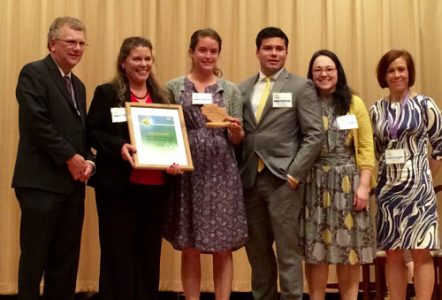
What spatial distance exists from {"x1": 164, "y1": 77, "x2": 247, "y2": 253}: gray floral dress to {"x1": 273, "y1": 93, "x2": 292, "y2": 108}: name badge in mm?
237

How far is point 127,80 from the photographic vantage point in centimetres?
327

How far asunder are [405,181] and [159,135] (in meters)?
1.57

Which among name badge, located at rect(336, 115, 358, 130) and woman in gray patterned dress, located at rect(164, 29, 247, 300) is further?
name badge, located at rect(336, 115, 358, 130)

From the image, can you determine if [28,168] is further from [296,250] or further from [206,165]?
[296,250]

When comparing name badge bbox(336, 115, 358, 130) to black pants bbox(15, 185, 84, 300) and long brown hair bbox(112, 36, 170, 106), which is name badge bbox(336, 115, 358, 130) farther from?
black pants bbox(15, 185, 84, 300)

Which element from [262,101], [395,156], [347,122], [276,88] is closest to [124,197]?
[262,101]

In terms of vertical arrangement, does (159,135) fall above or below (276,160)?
above

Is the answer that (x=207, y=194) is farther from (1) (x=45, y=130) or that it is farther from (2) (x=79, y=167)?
(1) (x=45, y=130)

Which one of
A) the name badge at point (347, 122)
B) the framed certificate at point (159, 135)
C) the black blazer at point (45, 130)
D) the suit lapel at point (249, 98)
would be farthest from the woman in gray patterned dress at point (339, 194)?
the black blazer at point (45, 130)

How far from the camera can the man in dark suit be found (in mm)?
2934

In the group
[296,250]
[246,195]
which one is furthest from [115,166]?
[296,250]

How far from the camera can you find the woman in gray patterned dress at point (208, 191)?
319 cm

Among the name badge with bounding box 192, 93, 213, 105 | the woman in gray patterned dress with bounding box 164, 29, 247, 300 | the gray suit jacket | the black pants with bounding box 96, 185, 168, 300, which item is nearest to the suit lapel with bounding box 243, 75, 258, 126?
the gray suit jacket

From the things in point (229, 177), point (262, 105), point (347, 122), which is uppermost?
point (262, 105)
